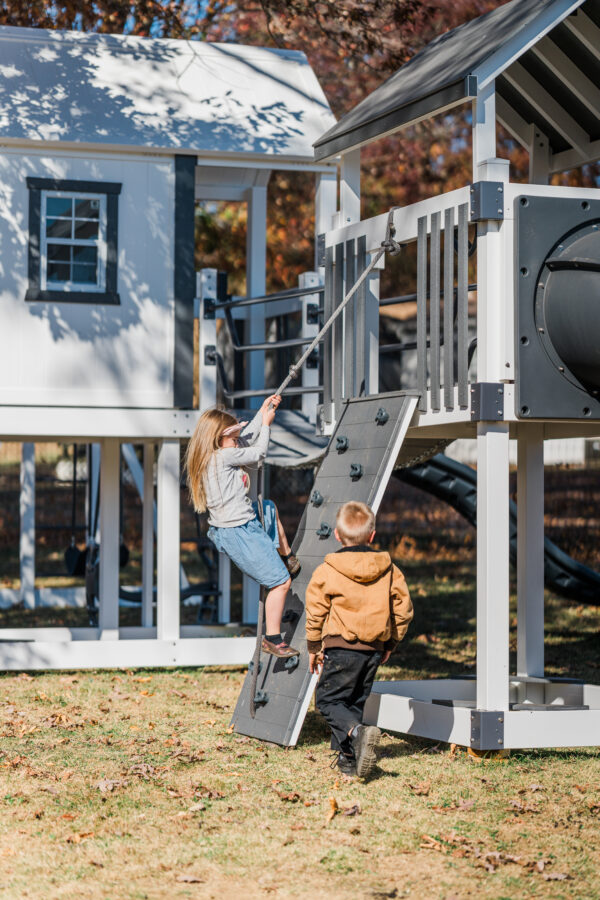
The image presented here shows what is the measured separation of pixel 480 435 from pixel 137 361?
15.4 ft

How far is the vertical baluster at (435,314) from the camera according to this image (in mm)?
8531

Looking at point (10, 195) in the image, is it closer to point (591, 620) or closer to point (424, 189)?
point (591, 620)

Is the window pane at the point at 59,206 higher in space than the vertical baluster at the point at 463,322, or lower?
A: higher

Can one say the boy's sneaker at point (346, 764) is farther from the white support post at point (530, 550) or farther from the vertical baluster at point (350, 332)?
the vertical baluster at point (350, 332)

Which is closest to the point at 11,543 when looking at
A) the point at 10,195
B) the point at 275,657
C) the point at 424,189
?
the point at 424,189

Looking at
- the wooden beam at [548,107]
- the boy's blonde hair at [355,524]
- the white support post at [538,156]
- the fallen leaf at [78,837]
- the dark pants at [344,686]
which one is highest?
the wooden beam at [548,107]

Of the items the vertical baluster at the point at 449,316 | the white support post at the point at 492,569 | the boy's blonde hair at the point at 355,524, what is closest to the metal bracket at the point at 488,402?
the white support post at the point at 492,569

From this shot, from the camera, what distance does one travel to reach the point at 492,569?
26.3 feet

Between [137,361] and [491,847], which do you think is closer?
[491,847]

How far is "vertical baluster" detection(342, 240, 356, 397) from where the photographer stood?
9625mm

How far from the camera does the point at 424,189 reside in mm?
24344

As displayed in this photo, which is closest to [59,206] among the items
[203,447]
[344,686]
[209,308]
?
[209,308]

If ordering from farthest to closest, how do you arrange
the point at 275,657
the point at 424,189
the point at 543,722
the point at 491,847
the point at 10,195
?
1. the point at 424,189
2. the point at 10,195
3. the point at 275,657
4. the point at 543,722
5. the point at 491,847

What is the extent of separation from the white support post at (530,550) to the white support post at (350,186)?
2092 millimetres
